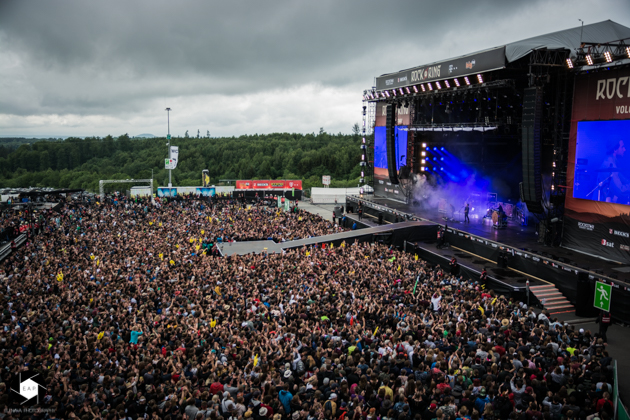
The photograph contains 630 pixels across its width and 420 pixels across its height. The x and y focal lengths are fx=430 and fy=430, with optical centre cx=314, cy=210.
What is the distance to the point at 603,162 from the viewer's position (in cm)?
1606

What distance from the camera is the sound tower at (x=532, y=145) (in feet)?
56.8

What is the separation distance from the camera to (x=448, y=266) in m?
18.3

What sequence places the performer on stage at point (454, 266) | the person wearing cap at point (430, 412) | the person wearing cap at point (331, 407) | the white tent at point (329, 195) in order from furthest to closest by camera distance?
the white tent at point (329, 195), the performer on stage at point (454, 266), the person wearing cap at point (430, 412), the person wearing cap at point (331, 407)

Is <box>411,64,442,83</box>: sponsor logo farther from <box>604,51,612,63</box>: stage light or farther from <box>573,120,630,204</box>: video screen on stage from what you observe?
<box>604,51,612,63</box>: stage light

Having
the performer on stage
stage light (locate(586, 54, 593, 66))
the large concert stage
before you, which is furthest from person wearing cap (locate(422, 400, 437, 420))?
stage light (locate(586, 54, 593, 66))

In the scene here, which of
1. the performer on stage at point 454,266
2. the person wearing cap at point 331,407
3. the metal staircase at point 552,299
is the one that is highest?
the person wearing cap at point 331,407

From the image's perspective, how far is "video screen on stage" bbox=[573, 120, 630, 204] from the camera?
15328mm

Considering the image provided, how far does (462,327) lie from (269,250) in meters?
11.6

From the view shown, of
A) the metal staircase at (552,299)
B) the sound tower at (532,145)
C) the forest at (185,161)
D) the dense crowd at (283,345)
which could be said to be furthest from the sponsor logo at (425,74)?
the forest at (185,161)

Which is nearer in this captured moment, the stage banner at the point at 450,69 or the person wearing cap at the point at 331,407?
the person wearing cap at the point at 331,407

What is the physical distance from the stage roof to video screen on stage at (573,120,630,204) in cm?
351

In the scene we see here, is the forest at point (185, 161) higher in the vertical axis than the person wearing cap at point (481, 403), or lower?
higher

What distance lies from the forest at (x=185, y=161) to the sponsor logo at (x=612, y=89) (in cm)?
5300

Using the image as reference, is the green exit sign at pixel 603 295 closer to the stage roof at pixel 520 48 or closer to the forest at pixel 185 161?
the stage roof at pixel 520 48
